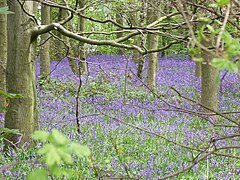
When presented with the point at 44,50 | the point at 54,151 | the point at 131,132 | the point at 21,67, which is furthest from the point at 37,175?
the point at 44,50

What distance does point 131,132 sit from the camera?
755 centimetres

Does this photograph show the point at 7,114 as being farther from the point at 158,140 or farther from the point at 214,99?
the point at 214,99

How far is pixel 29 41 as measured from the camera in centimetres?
574

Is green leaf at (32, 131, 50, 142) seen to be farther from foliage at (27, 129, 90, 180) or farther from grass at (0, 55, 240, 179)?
grass at (0, 55, 240, 179)

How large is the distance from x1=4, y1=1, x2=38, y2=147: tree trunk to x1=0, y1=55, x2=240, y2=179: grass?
1.45 ft

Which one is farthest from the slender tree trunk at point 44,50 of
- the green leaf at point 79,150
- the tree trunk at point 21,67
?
the green leaf at point 79,150

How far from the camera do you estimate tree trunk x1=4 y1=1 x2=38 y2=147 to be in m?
5.68

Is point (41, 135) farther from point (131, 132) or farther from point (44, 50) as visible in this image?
point (44, 50)

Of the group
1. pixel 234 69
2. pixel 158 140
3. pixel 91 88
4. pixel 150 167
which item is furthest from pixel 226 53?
pixel 91 88

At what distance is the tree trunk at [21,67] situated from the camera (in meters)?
5.68

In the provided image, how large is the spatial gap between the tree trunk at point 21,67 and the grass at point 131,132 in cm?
44

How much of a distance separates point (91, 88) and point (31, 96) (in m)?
5.87

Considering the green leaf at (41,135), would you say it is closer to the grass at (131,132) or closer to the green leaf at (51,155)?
the green leaf at (51,155)

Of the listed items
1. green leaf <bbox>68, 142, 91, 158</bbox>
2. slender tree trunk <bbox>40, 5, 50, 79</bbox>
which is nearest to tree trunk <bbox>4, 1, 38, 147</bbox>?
green leaf <bbox>68, 142, 91, 158</bbox>
